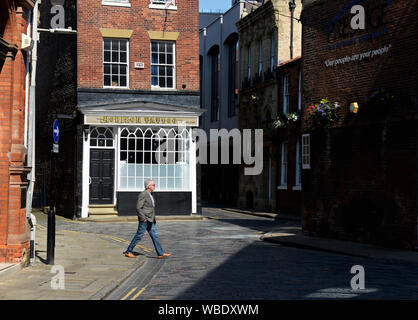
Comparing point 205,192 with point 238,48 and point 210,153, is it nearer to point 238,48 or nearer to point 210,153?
point 210,153

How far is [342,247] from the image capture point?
15633 millimetres

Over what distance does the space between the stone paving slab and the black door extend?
8.27 m

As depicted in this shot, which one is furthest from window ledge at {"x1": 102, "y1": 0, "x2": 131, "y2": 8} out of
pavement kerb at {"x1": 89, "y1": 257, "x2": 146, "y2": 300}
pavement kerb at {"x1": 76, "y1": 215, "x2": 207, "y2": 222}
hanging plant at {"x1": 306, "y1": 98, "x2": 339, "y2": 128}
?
pavement kerb at {"x1": 89, "y1": 257, "x2": 146, "y2": 300}

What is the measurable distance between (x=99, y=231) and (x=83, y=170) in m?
5.44

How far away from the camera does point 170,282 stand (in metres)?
10.5

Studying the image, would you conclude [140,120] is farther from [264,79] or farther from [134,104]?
[264,79]

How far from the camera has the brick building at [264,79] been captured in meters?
32.5

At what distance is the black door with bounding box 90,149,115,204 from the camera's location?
25.7 meters

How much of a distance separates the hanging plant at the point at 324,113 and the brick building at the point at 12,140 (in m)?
9.09

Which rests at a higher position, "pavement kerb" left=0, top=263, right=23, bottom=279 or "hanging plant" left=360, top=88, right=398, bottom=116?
"hanging plant" left=360, top=88, right=398, bottom=116

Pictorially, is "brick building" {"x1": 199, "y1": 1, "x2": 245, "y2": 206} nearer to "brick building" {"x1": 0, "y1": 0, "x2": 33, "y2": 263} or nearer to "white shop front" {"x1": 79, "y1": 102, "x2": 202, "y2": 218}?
"white shop front" {"x1": 79, "y1": 102, "x2": 202, "y2": 218}

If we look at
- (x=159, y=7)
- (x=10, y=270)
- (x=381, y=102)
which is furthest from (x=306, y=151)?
(x=159, y=7)

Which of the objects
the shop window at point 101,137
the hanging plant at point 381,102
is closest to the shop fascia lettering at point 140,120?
the shop window at point 101,137

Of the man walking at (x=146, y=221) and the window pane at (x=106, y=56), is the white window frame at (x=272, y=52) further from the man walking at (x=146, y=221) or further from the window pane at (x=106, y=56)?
the man walking at (x=146, y=221)
